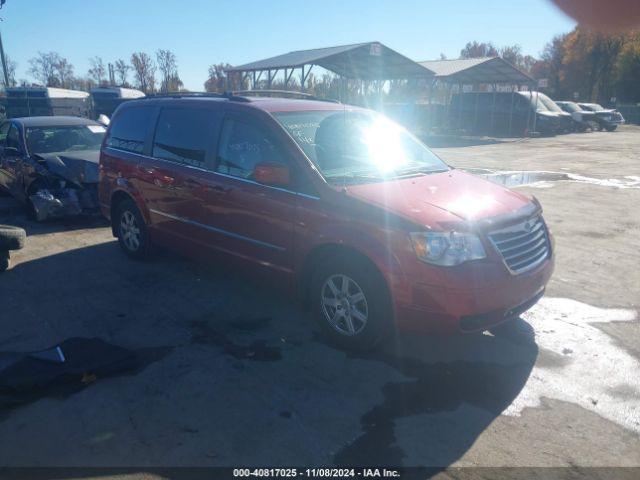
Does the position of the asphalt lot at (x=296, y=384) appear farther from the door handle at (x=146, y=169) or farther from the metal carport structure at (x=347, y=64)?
the metal carport structure at (x=347, y=64)

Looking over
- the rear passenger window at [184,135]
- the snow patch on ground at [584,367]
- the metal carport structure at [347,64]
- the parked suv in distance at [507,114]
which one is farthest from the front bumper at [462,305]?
the parked suv in distance at [507,114]

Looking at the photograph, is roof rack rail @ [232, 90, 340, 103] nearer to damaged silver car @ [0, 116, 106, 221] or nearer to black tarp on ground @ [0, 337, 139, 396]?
black tarp on ground @ [0, 337, 139, 396]

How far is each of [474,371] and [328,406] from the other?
3.86 ft

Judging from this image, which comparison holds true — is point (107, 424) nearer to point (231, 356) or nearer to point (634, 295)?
point (231, 356)

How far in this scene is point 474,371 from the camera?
13.2ft

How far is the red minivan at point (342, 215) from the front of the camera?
3826 mm

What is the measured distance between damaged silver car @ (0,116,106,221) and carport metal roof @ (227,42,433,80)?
15703mm

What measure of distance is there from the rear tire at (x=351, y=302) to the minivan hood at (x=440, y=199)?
1.63ft

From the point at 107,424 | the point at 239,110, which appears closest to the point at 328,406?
the point at 107,424

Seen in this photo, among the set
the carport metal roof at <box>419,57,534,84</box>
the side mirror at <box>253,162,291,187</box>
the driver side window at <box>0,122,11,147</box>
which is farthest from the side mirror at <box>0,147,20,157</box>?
the carport metal roof at <box>419,57,534,84</box>

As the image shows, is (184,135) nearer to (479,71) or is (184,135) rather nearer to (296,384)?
(296,384)

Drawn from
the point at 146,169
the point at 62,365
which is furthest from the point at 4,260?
the point at 62,365

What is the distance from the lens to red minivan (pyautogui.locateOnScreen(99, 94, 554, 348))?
12.6 ft

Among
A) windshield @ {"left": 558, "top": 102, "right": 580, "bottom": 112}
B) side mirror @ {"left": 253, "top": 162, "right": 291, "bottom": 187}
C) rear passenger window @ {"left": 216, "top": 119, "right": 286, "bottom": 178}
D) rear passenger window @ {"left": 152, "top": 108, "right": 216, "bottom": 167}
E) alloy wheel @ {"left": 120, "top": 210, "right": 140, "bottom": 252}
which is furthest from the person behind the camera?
windshield @ {"left": 558, "top": 102, "right": 580, "bottom": 112}
